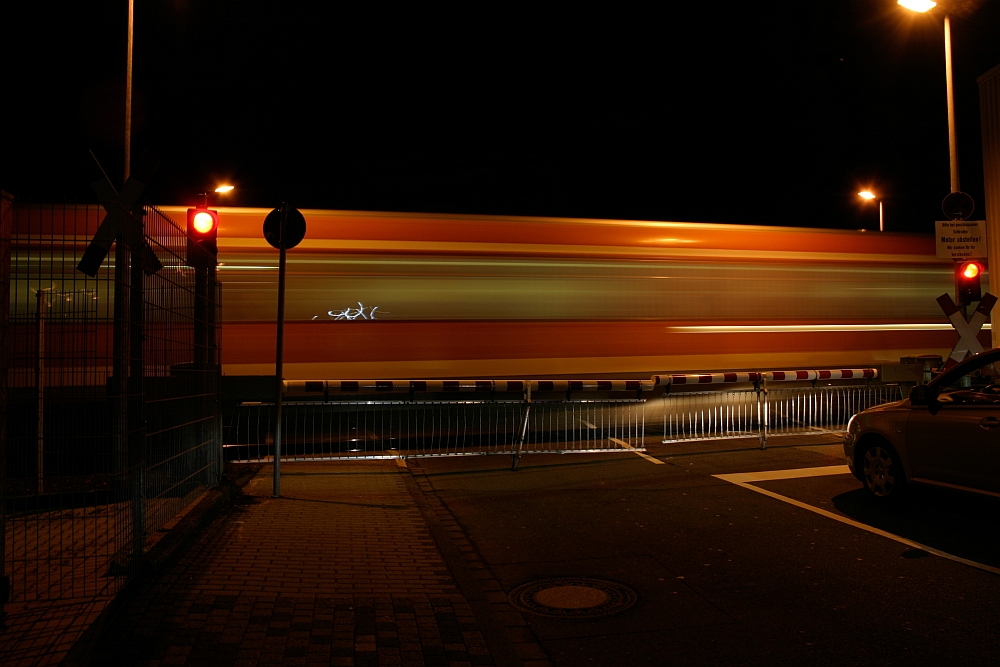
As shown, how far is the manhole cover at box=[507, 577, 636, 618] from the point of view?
17.7 ft

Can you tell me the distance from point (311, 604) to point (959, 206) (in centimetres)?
1176

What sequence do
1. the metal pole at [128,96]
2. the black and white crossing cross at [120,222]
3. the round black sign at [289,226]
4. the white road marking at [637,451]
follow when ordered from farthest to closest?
the metal pole at [128,96] < the white road marking at [637,451] < the round black sign at [289,226] < the black and white crossing cross at [120,222]

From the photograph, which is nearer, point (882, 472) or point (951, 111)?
point (882, 472)

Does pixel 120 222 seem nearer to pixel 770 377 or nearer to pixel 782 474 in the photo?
pixel 782 474

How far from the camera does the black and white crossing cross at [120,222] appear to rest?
5.11m

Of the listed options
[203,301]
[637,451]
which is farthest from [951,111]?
[203,301]

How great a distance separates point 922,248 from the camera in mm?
16609

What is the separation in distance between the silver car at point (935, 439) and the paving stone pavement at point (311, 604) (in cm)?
415

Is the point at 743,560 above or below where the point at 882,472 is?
below

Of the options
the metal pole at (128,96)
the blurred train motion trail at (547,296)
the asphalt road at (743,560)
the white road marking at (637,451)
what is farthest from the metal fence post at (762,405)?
the metal pole at (128,96)

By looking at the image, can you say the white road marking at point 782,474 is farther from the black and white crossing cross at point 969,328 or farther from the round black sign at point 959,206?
the round black sign at point 959,206

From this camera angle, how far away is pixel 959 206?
42.9 ft

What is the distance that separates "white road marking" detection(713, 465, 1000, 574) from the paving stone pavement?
3384mm

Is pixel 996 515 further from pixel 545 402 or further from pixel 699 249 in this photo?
pixel 699 249
